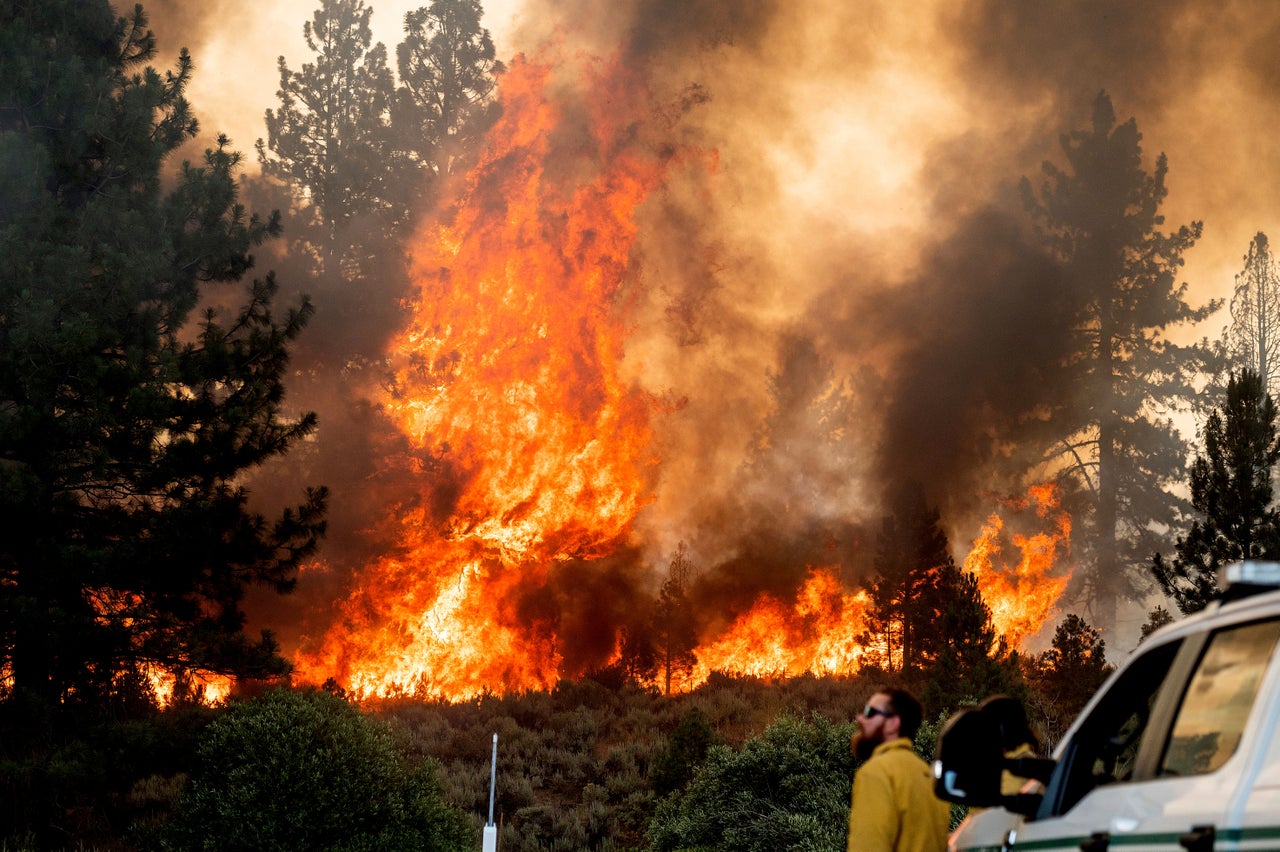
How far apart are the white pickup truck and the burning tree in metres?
15.8

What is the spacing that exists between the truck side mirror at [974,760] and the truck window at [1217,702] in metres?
0.46

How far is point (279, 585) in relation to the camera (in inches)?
750

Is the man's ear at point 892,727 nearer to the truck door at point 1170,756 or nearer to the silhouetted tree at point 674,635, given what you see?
the truck door at point 1170,756

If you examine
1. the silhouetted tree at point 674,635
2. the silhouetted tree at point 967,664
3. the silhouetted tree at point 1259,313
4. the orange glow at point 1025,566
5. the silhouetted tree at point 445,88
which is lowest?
the silhouetted tree at point 967,664

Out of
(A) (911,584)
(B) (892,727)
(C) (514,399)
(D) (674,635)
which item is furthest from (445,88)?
(B) (892,727)

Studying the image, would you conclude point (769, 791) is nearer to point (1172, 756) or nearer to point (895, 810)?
point (895, 810)

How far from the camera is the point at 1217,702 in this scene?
3277 mm

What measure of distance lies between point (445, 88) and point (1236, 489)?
30.6 m

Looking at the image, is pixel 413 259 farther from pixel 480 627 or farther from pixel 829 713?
pixel 829 713

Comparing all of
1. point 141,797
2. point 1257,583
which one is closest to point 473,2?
point 141,797

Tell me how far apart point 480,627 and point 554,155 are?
16.7 metres

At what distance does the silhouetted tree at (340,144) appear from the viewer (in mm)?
43594

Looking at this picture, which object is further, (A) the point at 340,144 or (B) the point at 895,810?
(A) the point at 340,144

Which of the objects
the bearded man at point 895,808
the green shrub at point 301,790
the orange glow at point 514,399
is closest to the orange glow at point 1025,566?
the orange glow at point 514,399
